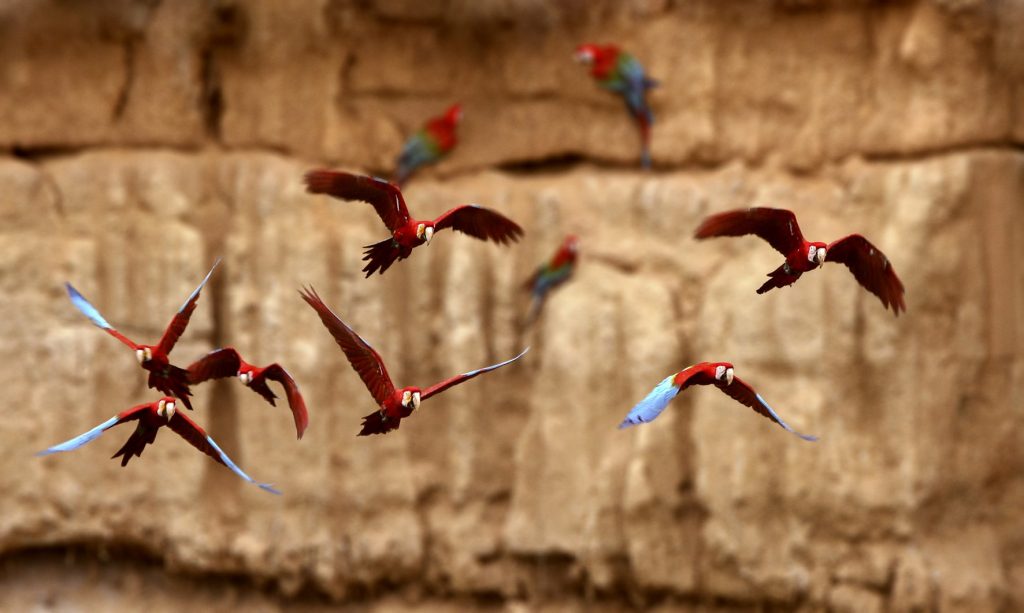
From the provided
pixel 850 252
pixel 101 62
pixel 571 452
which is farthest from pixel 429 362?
pixel 850 252

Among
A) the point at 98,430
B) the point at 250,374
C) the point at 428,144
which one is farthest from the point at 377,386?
the point at 428,144

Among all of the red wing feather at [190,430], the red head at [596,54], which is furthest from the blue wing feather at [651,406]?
the red head at [596,54]

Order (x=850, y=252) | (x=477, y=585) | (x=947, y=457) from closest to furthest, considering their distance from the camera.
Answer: (x=850, y=252) < (x=947, y=457) < (x=477, y=585)

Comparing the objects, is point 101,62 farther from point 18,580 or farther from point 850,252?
point 850,252

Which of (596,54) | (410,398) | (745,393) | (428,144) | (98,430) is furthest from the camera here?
(428,144)

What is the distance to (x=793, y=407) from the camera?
13.3 feet

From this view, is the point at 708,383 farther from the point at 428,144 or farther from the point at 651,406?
the point at 428,144

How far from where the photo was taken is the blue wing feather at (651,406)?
6.65 ft

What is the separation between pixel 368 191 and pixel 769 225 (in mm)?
587

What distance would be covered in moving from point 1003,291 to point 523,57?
4.68ft

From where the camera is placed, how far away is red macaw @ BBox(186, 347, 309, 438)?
2.17 m

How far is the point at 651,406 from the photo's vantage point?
6.84 feet

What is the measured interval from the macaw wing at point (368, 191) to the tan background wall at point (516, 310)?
6.29ft

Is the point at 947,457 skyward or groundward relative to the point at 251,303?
groundward
